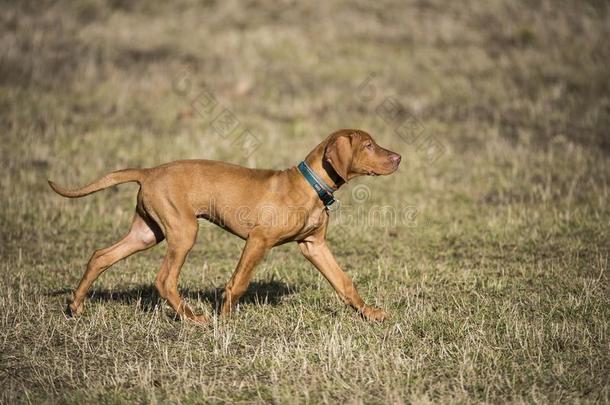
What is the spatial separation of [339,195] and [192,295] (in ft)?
16.0

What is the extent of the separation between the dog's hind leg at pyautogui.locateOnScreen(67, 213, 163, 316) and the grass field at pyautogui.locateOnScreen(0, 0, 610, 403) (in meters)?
0.19

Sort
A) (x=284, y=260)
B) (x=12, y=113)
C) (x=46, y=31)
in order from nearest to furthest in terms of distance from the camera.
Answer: (x=284, y=260) < (x=12, y=113) < (x=46, y=31)

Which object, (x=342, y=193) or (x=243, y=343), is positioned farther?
(x=342, y=193)

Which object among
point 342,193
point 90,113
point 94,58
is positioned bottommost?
point 342,193

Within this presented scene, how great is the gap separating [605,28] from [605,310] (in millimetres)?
18233

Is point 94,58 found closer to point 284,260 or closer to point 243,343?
point 284,260

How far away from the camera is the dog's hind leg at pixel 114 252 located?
273 inches

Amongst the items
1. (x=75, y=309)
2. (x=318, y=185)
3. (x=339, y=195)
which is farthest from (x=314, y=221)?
(x=339, y=195)

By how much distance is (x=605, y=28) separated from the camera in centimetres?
2300

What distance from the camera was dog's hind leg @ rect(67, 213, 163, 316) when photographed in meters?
6.93

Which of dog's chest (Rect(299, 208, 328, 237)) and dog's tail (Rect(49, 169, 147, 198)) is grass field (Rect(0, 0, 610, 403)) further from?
dog's tail (Rect(49, 169, 147, 198))

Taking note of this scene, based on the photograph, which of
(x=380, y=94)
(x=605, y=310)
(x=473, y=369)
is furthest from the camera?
(x=380, y=94)

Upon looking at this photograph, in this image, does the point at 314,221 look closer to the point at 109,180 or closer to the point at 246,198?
the point at 246,198

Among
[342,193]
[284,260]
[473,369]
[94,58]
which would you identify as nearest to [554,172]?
[342,193]
